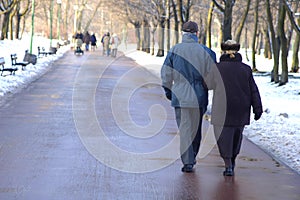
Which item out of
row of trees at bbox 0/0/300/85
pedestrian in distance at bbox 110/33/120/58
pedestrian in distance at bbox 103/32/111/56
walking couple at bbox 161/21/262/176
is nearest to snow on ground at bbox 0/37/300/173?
walking couple at bbox 161/21/262/176

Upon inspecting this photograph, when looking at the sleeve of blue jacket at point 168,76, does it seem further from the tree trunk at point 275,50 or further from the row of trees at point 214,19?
the tree trunk at point 275,50

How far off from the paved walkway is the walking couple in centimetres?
57

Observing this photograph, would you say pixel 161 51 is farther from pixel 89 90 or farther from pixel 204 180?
pixel 204 180

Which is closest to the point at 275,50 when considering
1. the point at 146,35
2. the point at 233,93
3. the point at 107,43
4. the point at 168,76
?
the point at 233,93

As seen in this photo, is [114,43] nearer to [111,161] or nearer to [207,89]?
[111,161]

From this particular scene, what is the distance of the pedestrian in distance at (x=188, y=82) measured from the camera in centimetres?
879

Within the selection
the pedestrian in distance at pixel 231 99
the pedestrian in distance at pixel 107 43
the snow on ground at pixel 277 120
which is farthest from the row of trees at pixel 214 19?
the pedestrian in distance at pixel 231 99

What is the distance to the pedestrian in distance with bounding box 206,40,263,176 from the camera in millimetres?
8859

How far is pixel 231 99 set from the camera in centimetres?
885

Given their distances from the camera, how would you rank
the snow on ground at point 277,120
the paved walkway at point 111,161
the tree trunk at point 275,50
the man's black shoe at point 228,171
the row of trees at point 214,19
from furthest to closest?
the row of trees at point 214,19, the tree trunk at point 275,50, the snow on ground at point 277,120, the man's black shoe at point 228,171, the paved walkway at point 111,161

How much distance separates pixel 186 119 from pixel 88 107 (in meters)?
8.23

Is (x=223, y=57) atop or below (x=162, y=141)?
atop

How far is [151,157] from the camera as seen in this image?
33.4ft

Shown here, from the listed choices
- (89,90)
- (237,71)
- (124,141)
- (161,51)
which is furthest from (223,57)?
(161,51)
